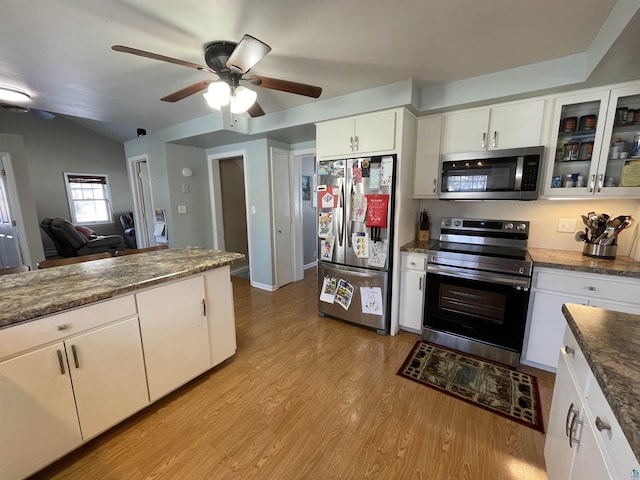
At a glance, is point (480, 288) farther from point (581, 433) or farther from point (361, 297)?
point (581, 433)

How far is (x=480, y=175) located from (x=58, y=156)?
891 cm

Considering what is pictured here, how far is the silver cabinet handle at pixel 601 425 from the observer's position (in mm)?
726

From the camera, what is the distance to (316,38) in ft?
5.65

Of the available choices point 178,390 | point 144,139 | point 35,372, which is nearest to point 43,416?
point 35,372

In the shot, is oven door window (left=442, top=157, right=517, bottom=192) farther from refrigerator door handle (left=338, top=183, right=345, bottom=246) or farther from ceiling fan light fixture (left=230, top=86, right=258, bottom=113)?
ceiling fan light fixture (left=230, top=86, right=258, bottom=113)

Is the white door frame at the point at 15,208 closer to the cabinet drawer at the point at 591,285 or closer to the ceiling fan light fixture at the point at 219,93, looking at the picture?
the ceiling fan light fixture at the point at 219,93

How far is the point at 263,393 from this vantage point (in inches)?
76.5

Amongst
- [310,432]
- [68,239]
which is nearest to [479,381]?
[310,432]

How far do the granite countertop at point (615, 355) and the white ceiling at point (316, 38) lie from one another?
1380 millimetres

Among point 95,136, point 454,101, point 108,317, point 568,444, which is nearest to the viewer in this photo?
point 568,444

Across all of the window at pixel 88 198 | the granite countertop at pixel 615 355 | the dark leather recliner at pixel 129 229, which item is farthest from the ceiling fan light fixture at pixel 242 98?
the window at pixel 88 198

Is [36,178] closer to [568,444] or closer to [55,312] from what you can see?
[55,312]

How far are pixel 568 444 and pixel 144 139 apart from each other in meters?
5.38

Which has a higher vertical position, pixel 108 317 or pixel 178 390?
pixel 108 317
